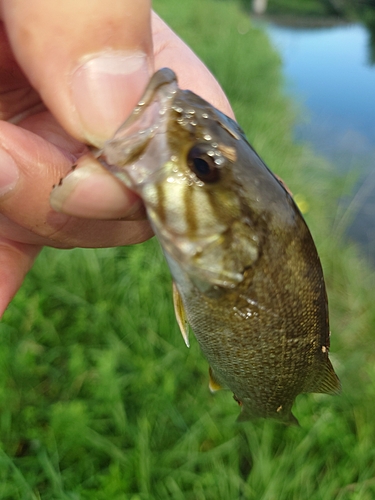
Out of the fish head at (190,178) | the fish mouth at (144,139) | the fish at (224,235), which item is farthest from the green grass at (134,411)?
the fish mouth at (144,139)

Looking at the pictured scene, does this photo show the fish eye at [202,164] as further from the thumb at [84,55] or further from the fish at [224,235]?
the thumb at [84,55]

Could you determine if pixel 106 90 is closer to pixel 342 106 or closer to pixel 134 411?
pixel 134 411

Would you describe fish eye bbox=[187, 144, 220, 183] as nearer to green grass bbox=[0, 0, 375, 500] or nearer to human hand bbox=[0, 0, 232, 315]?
human hand bbox=[0, 0, 232, 315]

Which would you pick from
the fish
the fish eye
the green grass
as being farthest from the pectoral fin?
the green grass

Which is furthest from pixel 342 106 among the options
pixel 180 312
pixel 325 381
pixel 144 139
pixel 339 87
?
pixel 144 139

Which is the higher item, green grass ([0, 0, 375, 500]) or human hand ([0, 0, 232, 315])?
human hand ([0, 0, 232, 315])

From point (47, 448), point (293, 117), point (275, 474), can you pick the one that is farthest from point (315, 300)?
point (293, 117)
